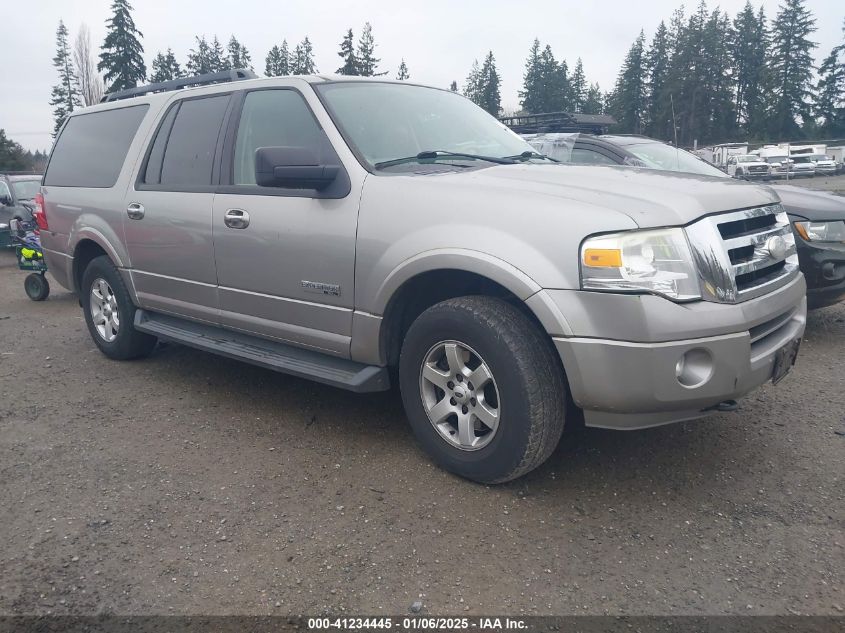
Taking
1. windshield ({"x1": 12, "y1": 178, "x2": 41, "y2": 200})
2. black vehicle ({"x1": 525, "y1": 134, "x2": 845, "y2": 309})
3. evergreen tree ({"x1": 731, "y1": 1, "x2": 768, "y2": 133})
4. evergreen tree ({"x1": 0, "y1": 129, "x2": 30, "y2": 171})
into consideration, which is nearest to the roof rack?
black vehicle ({"x1": 525, "y1": 134, "x2": 845, "y2": 309})

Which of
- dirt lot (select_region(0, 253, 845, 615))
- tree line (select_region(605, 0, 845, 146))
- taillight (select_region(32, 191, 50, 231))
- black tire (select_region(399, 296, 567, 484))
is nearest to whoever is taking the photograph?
dirt lot (select_region(0, 253, 845, 615))

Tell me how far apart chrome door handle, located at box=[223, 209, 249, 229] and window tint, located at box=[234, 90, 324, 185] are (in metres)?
0.21

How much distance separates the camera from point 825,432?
3920mm

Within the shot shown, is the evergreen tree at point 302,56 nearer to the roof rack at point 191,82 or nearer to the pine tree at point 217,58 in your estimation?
the pine tree at point 217,58

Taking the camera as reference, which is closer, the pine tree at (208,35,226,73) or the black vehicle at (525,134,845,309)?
the black vehicle at (525,134,845,309)

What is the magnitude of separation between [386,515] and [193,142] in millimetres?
2899

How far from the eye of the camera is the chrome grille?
289 cm

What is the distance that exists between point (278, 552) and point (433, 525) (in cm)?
66

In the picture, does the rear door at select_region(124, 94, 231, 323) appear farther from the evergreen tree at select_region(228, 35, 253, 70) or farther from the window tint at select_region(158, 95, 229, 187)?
the evergreen tree at select_region(228, 35, 253, 70)

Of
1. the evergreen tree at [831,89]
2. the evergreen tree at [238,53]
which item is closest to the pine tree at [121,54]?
the evergreen tree at [238,53]

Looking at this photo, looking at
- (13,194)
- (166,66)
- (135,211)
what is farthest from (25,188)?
(166,66)

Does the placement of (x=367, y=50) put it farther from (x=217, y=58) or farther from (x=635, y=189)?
(x=635, y=189)

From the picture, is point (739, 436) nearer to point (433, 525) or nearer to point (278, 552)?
point (433, 525)

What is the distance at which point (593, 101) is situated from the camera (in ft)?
232
